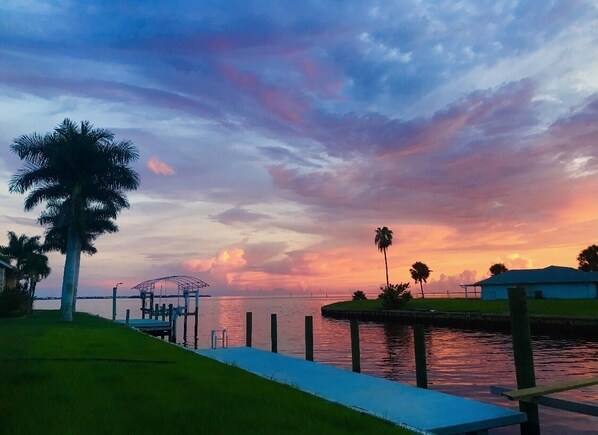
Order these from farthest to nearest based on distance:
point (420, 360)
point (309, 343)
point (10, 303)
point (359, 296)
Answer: point (359, 296) < point (10, 303) < point (309, 343) < point (420, 360)

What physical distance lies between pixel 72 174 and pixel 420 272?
104 metres

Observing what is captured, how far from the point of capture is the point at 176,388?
1080 cm

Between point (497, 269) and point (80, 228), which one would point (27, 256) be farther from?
point (497, 269)

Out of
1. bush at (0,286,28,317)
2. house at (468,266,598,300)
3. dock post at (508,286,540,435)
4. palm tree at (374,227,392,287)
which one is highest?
palm tree at (374,227,392,287)

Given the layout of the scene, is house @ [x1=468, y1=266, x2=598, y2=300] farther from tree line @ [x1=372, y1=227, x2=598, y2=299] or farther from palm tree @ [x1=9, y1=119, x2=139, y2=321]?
palm tree @ [x1=9, y1=119, x2=139, y2=321]

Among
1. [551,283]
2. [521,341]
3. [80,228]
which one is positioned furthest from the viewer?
[551,283]

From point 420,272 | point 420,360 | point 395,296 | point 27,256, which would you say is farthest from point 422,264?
point 420,360

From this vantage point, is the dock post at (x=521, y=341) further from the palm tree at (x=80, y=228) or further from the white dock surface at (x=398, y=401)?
the palm tree at (x=80, y=228)

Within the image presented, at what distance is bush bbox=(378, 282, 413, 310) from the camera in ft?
238

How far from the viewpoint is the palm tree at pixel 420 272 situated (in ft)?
422

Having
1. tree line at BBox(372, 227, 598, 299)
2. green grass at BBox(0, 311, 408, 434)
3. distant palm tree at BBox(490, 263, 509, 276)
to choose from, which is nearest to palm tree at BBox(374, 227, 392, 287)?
tree line at BBox(372, 227, 598, 299)

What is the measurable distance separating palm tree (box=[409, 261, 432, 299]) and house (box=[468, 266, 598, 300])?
2106 inches

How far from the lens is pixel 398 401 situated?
12.0 m

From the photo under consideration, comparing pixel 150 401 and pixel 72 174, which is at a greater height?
pixel 72 174
